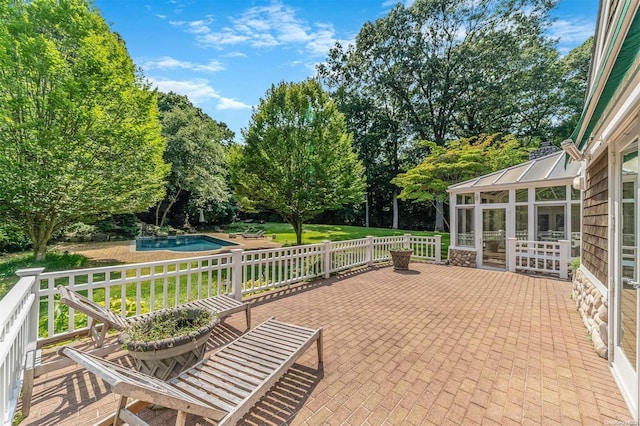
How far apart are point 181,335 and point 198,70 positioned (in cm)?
1186

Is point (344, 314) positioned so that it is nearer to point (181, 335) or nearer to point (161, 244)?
point (181, 335)

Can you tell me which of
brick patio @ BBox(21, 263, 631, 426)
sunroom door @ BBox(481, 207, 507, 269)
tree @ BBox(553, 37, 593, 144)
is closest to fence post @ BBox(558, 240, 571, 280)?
sunroom door @ BBox(481, 207, 507, 269)

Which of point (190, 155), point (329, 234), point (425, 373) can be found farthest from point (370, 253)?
point (190, 155)

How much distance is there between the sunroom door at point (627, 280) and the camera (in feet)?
8.20

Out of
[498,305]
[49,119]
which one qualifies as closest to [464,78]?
[498,305]

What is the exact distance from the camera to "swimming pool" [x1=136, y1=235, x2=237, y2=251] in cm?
1605

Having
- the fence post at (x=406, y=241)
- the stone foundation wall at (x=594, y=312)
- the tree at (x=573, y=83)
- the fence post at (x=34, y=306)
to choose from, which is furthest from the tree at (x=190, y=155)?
the tree at (x=573, y=83)

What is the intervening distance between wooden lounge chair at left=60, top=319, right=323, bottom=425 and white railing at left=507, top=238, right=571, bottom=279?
8.01 m

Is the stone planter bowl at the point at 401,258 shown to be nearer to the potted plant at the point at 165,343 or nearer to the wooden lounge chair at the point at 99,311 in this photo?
the wooden lounge chair at the point at 99,311

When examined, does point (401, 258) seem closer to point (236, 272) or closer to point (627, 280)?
point (236, 272)

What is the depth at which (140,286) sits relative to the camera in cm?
478

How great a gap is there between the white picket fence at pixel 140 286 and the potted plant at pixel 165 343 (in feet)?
2.43

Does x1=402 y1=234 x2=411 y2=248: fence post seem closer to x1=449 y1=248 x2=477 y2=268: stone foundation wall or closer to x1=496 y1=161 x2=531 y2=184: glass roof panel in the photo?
x1=449 y1=248 x2=477 y2=268: stone foundation wall

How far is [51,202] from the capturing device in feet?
28.9
